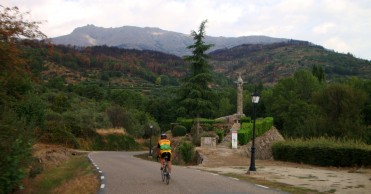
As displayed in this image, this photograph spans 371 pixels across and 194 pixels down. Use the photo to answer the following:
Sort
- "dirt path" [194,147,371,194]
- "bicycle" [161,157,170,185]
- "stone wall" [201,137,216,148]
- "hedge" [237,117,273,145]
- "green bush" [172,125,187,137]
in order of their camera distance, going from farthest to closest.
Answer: "green bush" [172,125,187,137]
"hedge" [237,117,273,145]
"stone wall" [201,137,216,148]
"dirt path" [194,147,371,194]
"bicycle" [161,157,170,185]

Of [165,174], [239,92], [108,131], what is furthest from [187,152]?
[108,131]

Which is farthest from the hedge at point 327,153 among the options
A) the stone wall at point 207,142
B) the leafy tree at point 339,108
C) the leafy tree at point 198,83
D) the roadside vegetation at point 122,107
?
the leafy tree at point 339,108

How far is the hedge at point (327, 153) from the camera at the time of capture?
27.3 meters

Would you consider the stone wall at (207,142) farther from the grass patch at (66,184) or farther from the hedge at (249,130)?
the grass patch at (66,184)

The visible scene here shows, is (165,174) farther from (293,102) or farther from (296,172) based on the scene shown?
(293,102)

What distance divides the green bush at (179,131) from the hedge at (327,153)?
55.5 feet

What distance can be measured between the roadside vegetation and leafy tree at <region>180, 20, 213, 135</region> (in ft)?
0.36

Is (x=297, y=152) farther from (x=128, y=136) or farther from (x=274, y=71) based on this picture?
(x=274, y=71)

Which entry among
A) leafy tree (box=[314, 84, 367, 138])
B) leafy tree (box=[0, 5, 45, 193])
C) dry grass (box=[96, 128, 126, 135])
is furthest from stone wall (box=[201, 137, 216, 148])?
leafy tree (box=[314, 84, 367, 138])

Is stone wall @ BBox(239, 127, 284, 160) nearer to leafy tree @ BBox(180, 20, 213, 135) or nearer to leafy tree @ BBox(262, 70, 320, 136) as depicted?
leafy tree @ BBox(180, 20, 213, 135)

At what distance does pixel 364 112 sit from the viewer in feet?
245

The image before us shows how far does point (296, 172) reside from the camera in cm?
2239

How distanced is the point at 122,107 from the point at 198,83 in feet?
128

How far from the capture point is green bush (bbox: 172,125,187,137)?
48.4 metres
